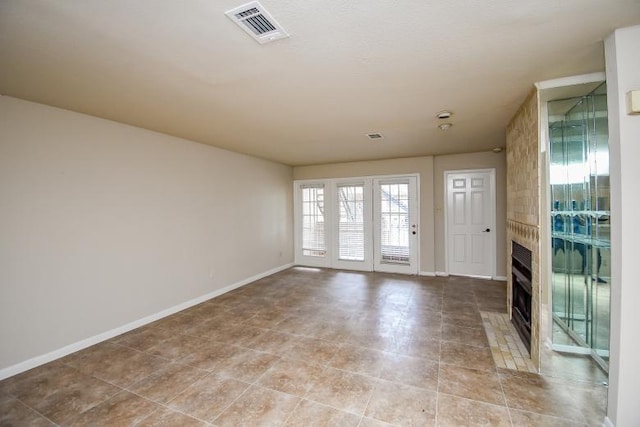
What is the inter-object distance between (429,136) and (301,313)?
316 cm

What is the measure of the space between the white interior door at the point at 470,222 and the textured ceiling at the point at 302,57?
7.69 feet

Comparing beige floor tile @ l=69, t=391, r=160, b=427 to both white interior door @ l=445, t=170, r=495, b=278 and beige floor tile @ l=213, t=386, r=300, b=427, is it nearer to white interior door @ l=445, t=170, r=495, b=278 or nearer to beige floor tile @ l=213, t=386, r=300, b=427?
beige floor tile @ l=213, t=386, r=300, b=427

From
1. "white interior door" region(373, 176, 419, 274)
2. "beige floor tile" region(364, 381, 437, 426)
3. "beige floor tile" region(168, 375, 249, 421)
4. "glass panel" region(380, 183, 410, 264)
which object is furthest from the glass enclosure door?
"beige floor tile" region(168, 375, 249, 421)

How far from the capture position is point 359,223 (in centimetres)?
619

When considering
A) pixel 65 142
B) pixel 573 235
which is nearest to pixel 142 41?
pixel 65 142

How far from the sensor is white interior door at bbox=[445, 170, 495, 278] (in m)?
5.32

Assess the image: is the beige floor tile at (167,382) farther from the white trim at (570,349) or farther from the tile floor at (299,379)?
the white trim at (570,349)

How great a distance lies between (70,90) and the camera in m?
2.34

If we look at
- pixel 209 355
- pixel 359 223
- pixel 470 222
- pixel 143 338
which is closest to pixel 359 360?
pixel 209 355

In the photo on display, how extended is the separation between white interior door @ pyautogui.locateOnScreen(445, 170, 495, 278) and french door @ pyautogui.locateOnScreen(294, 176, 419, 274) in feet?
2.34

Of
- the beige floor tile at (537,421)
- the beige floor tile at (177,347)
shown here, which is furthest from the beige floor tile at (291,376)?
the beige floor tile at (537,421)

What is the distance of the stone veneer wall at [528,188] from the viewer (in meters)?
2.35

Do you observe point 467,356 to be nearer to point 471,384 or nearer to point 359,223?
point 471,384

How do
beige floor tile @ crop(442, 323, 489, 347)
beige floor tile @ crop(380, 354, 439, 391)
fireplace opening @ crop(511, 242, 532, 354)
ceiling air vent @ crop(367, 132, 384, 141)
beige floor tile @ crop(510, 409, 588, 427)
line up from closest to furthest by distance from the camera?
beige floor tile @ crop(510, 409, 588, 427) → beige floor tile @ crop(380, 354, 439, 391) → fireplace opening @ crop(511, 242, 532, 354) → beige floor tile @ crop(442, 323, 489, 347) → ceiling air vent @ crop(367, 132, 384, 141)
